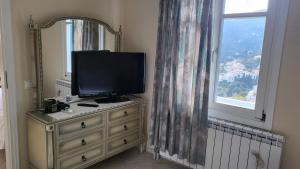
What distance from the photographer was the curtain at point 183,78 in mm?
2406

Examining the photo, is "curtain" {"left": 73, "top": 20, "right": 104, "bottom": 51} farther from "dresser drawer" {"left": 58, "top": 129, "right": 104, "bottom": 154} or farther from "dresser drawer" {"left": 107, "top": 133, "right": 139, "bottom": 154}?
"dresser drawer" {"left": 107, "top": 133, "right": 139, "bottom": 154}

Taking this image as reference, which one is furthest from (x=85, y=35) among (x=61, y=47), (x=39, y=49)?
(x=39, y=49)

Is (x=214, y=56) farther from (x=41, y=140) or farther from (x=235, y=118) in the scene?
(x=41, y=140)

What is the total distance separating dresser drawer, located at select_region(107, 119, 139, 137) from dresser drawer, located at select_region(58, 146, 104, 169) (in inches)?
7.7

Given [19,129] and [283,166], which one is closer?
[283,166]

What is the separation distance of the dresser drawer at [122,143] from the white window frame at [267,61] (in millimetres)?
1149

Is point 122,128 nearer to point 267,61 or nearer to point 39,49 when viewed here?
point 39,49

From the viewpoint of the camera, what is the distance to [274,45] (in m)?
2.12

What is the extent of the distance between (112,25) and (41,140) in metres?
1.67

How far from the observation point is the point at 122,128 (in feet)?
9.31

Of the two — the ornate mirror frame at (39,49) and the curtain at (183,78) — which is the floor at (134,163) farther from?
the ornate mirror frame at (39,49)

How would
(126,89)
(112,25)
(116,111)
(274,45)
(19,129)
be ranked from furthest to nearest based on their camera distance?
(112,25) < (126,89) < (116,111) < (19,129) < (274,45)

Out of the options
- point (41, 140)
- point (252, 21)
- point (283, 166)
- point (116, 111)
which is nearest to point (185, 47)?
point (252, 21)

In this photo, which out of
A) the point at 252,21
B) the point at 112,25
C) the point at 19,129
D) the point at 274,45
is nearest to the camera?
the point at 274,45
